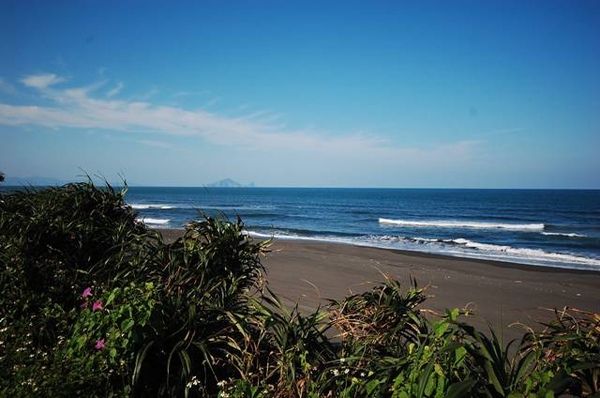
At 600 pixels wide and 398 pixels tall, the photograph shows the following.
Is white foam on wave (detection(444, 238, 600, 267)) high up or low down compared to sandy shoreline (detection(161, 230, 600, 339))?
down

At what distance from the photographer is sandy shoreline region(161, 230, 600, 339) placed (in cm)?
843

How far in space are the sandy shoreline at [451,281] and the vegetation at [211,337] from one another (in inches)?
156

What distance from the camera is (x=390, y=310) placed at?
2.90 meters

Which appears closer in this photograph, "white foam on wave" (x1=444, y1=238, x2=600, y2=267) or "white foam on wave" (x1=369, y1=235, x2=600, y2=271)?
"white foam on wave" (x1=369, y1=235, x2=600, y2=271)

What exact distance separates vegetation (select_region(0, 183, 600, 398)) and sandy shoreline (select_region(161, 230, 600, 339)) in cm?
397

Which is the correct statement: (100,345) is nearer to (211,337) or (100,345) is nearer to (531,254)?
(211,337)

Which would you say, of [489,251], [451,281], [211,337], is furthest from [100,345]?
[489,251]

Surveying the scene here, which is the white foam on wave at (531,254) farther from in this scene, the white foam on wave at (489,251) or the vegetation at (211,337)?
the vegetation at (211,337)

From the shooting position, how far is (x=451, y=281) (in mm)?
11516

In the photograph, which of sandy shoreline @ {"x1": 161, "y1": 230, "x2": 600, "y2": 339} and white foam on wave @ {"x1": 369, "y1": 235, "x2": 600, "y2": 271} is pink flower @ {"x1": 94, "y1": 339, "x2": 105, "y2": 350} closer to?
sandy shoreline @ {"x1": 161, "y1": 230, "x2": 600, "y2": 339}

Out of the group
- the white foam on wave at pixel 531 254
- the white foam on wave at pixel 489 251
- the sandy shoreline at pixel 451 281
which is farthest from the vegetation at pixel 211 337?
the white foam on wave at pixel 531 254

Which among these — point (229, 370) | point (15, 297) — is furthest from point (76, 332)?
point (15, 297)

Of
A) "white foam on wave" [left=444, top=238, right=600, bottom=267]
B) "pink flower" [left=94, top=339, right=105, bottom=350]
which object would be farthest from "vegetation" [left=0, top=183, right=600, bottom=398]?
"white foam on wave" [left=444, top=238, right=600, bottom=267]

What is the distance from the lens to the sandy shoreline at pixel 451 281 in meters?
8.43
